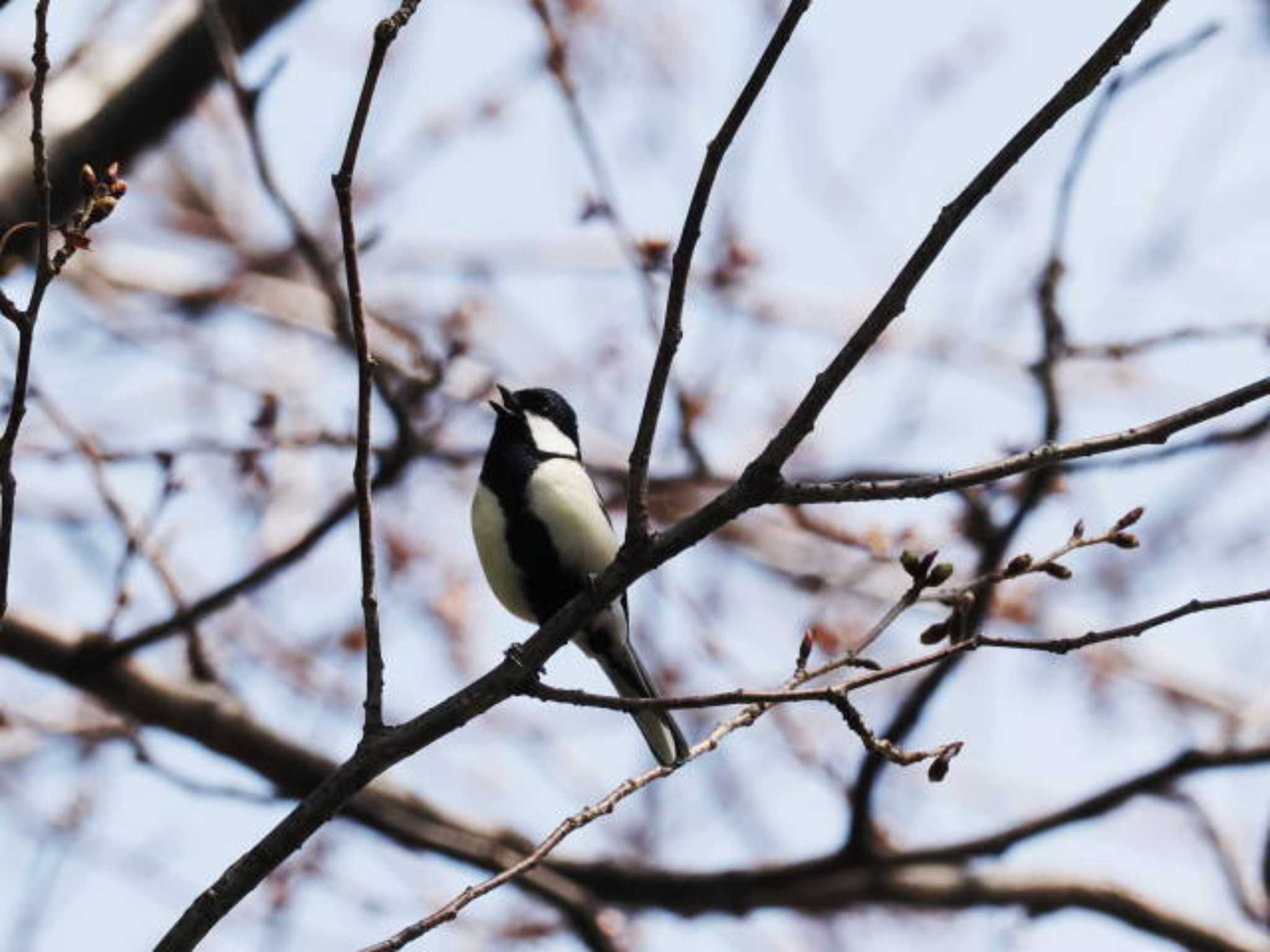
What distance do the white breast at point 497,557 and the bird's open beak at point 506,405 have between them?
13.7 inches

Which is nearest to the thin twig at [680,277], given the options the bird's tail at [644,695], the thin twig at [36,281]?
the thin twig at [36,281]

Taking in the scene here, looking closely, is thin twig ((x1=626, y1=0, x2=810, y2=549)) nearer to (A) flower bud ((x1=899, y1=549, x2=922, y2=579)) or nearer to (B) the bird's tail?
(A) flower bud ((x1=899, y1=549, x2=922, y2=579))

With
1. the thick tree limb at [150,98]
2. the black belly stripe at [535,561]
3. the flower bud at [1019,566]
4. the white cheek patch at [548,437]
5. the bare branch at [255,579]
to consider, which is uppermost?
the thick tree limb at [150,98]

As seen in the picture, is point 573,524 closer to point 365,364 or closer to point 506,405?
point 506,405

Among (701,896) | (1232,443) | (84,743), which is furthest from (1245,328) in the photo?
(84,743)

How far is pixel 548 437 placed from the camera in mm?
3736

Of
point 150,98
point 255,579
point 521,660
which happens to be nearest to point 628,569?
point 521,660

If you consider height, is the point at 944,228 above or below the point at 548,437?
below

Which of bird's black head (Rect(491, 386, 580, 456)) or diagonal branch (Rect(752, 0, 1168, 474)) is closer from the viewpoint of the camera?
diagonal branch (Rect(752, 0, 1168, 474))

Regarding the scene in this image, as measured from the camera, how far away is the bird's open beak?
3674 millimetres

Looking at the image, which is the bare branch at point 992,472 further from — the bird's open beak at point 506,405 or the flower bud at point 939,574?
the bird's open beak at point 506,405

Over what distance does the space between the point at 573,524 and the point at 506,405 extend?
57 centimetres

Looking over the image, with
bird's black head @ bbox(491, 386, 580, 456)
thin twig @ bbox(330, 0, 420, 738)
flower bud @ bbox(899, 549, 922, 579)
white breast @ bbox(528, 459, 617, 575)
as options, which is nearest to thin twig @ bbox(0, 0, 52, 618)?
thin twig @ bbox(330, 0, 420, 738)

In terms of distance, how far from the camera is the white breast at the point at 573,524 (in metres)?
3.29
